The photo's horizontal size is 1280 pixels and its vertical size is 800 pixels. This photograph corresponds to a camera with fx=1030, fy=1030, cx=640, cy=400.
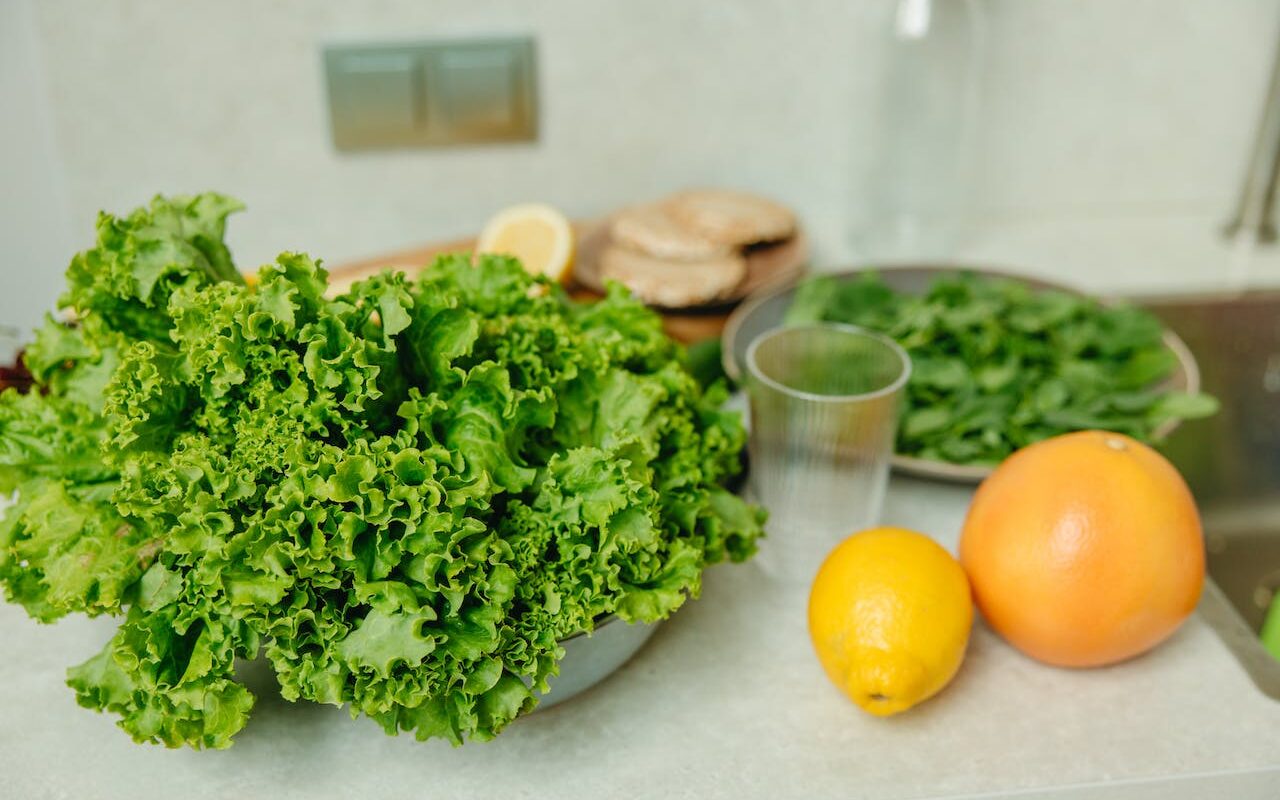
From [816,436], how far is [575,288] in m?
0.46

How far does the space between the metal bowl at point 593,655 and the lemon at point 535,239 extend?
449 mm

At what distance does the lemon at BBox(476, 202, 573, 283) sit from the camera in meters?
1.04

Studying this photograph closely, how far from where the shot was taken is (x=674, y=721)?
2.23 feet

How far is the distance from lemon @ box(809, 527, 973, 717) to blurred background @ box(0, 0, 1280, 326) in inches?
27.3

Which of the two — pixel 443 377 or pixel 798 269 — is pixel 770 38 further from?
pixel 443 377

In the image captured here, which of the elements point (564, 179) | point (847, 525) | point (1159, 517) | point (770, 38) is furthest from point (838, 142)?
point (1159, 517)

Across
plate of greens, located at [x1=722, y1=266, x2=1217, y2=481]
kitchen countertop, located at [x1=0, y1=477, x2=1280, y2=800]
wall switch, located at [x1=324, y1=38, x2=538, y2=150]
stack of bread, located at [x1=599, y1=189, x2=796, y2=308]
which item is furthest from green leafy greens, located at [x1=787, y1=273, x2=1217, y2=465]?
wall switch, located at [x1=324, y1=38, x2=538, y2=150]

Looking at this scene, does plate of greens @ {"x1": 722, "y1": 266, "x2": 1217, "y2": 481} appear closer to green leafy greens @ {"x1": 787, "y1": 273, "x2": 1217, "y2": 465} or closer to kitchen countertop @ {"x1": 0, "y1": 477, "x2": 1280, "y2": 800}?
green leafy greens @ {"x1": 787, "y1": 273, "x2": 1217, "y2": 465}

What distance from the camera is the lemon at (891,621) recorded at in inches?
25.0

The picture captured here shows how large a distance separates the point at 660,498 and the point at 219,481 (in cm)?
27

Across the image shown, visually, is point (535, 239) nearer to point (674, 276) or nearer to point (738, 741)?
point (674, 276)

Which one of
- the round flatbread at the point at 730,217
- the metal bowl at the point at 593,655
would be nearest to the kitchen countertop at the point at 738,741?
the metal bowl at the point at 593,655

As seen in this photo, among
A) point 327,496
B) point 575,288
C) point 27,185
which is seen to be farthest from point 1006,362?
point 27,185

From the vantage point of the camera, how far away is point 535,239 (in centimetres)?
108
